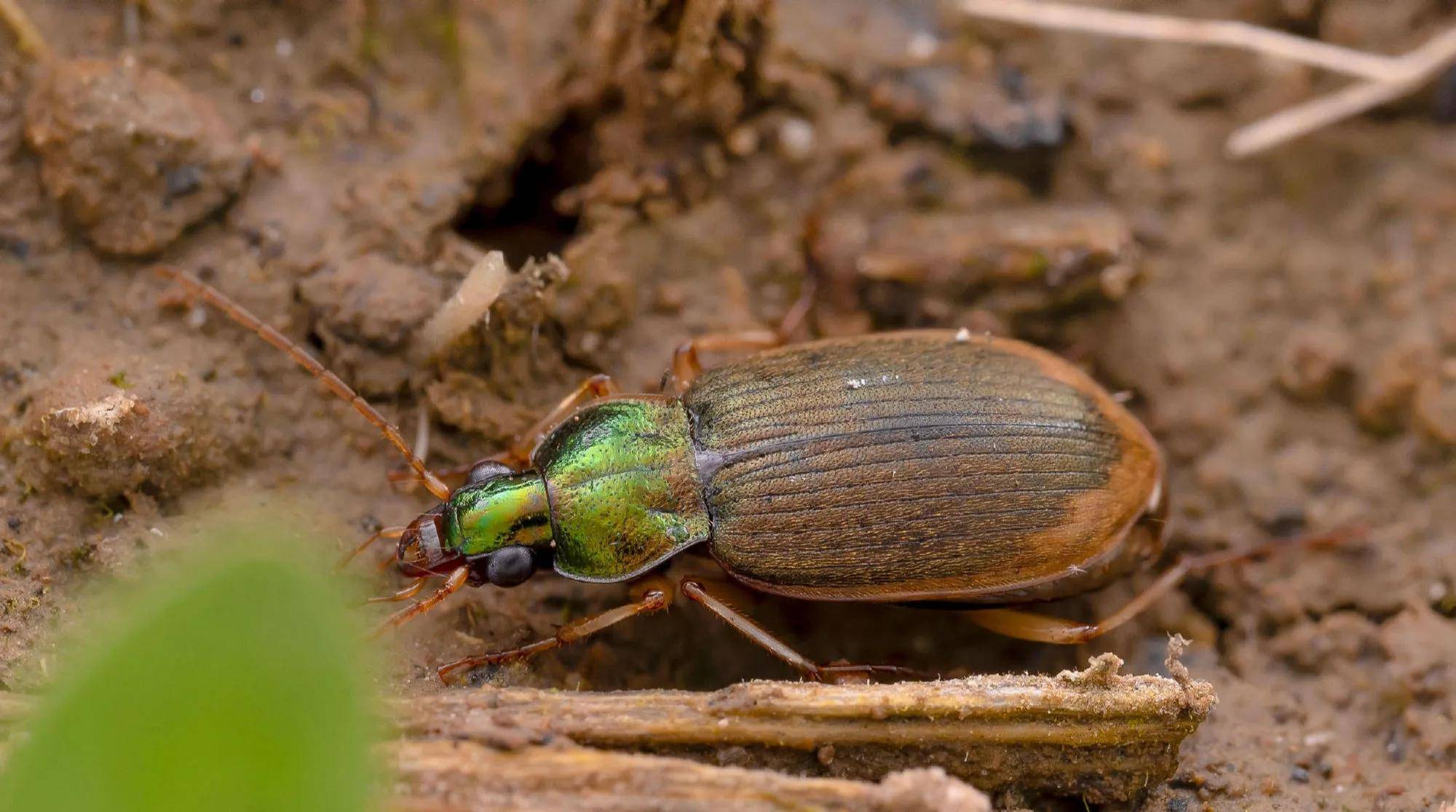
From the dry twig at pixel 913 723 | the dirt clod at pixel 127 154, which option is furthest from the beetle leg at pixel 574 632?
the dirt clod at pixel 127 154

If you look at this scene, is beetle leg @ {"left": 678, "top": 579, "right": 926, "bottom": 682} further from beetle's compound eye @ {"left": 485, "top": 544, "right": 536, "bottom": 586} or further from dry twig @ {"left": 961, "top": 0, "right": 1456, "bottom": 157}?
dry twig @ {"left": 961, "top": 0, "right": 1456, "bottom": 157}

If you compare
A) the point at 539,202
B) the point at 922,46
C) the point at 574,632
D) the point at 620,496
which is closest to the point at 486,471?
the point at 620,496

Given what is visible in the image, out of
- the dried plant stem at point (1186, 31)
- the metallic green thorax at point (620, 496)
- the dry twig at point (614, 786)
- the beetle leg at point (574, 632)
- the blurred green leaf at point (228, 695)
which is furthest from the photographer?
the dried plant stem at point (1186, 31)

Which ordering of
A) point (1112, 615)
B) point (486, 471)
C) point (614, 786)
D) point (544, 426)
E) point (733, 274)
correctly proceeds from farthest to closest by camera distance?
point (733, 274)
point (1112, 615)
point (544, 426)
point (486, 471)
point (614, 786)

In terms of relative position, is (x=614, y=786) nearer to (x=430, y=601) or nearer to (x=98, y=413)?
(x=430, y=601)

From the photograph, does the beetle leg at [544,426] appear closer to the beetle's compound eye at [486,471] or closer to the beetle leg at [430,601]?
the beetle's compound eye at [486,471]
